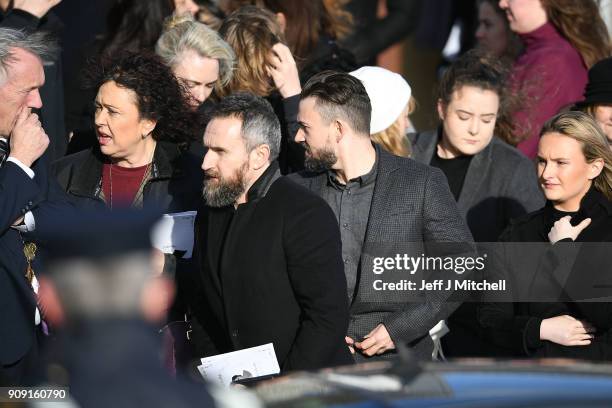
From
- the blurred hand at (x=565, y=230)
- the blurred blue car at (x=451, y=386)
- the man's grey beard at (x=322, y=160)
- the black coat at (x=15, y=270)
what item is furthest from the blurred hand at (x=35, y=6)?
the blurred blue car at (x=451, y=386)

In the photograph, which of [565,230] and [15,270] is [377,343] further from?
[15,270]

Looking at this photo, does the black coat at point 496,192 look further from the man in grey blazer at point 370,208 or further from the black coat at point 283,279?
the black coat at point 283,279

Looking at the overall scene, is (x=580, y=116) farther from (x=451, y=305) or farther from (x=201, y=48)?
(x=201, y=48)

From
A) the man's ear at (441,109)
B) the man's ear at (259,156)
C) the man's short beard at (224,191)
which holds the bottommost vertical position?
the man's short beard at (224,191)

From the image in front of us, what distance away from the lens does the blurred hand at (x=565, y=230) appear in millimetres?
5184

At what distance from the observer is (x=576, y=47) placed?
277 inches

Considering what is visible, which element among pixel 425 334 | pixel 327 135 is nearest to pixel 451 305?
pixel 425 334

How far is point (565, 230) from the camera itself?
5195mm

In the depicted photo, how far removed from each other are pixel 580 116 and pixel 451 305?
1.12 metres

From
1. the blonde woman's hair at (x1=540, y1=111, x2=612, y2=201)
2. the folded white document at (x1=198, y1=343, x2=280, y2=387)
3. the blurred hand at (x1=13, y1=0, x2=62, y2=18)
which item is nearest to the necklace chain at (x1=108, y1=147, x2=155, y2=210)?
the blurred hand at (x1=13, y1=0, x2=62, y2=18)

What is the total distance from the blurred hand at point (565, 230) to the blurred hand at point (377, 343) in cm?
89

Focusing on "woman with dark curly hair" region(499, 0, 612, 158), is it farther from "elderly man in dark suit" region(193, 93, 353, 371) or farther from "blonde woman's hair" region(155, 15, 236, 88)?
"elderly man in dark suit" region(193, 93, 353, 371)

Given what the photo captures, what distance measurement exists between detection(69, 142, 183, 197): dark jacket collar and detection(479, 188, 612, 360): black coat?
5.39 ft

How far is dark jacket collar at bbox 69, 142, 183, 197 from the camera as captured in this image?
18.1ft
